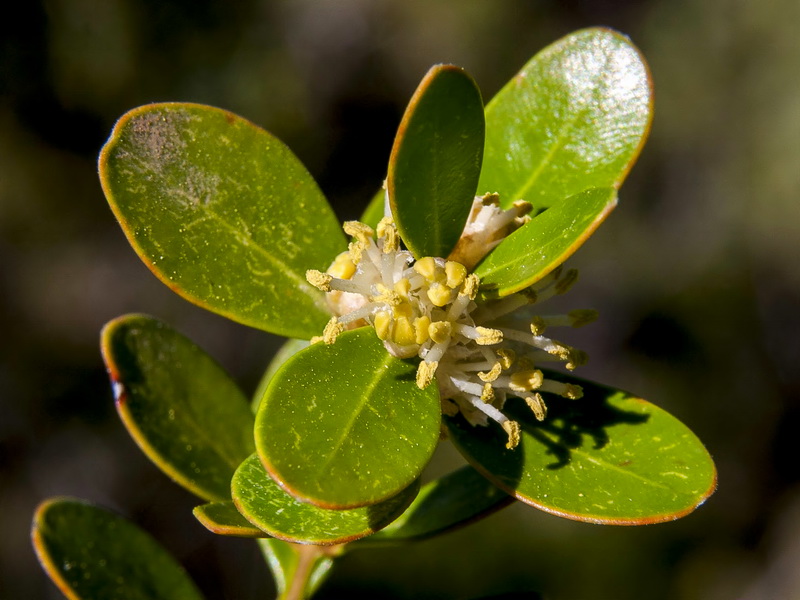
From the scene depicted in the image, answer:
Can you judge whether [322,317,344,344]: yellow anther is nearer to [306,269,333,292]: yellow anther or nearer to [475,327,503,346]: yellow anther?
[306,269,333,292]: yellow anther

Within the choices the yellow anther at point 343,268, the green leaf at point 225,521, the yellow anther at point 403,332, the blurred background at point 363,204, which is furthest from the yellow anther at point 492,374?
the blurred background at point 363,204

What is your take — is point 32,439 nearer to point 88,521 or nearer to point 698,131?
point 88,521

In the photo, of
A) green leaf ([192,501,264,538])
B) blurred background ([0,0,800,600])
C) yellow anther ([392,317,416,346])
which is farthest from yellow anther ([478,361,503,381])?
blurred background ([0,0,800,600])

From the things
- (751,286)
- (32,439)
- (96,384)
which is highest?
(751,286)

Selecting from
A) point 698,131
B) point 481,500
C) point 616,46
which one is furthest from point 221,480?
point 698,131

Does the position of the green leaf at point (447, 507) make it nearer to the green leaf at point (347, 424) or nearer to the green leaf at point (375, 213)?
the green leaf at point (347, 424)
